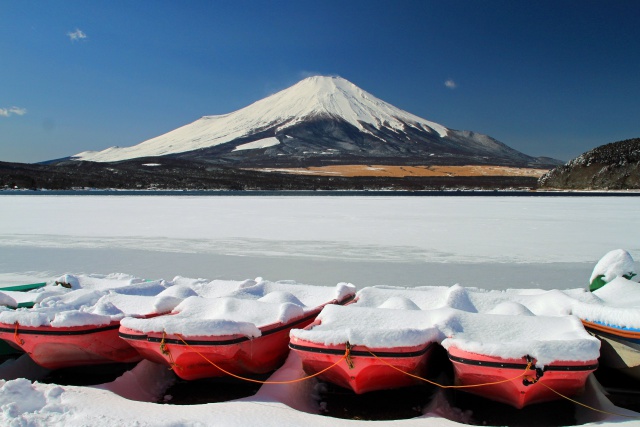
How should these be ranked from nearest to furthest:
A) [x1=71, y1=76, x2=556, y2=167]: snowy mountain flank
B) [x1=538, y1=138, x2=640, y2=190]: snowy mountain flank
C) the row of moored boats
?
the row of moored boats, [x1=538, y1=138, x2=640, y2=190]: snowy mountain flank, [x1=71, y1=76, x2=556, y2=167]: snowy mountain flank

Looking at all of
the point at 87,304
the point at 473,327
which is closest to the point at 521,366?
the point at 473,327

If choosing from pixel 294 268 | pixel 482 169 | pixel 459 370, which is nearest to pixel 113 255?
pixel 294 268

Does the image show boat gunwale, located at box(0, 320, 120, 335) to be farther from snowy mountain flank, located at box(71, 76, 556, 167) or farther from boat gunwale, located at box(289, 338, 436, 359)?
snowy mountain flank, located at box(71, 76, 556, 167)

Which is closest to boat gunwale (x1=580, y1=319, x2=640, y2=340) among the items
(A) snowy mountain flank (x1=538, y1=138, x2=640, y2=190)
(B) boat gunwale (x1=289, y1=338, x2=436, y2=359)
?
(B) boat gunwale (x1=289, y1=338, x2=436, y2=359)

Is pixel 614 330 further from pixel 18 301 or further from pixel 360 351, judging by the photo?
pixel 18 301

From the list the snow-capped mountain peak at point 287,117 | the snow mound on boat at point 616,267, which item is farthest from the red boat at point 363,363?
the snow-capped mountain peak at point 287,117
